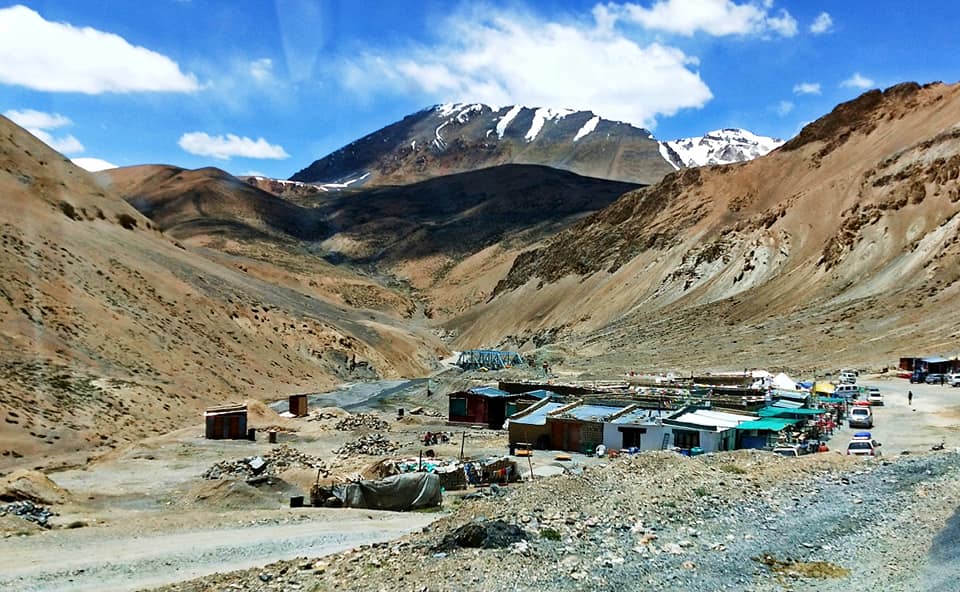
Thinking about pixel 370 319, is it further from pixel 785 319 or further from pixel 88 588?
pixel 88 588

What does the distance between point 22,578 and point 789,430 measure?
83.8ft

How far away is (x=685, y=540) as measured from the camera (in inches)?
640

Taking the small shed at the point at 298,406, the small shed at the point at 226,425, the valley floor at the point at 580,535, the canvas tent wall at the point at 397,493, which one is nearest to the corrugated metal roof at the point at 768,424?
the valley floor at the point at 580,535

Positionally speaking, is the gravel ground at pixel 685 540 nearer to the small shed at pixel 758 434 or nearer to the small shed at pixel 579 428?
the small shed at pixel 758 434

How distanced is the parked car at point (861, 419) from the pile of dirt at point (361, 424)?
21.4 metres

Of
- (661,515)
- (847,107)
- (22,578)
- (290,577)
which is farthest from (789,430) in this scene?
(847,107)

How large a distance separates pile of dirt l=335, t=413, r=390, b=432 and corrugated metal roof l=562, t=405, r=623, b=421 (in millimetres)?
11957

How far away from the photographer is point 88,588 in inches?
631

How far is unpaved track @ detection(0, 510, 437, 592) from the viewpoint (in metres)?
16.5

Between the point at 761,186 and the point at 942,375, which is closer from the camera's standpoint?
the point at 942,375

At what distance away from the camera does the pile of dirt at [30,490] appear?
24.0m

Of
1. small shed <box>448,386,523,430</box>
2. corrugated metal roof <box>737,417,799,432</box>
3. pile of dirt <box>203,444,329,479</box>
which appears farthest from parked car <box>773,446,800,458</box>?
small shed <box>448,386,523,430</box>

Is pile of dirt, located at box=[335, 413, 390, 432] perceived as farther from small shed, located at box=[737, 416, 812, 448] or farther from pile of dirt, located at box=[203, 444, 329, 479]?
small shed, located at box=[737, 416, 812, 448]

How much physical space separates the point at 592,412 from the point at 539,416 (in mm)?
2199
